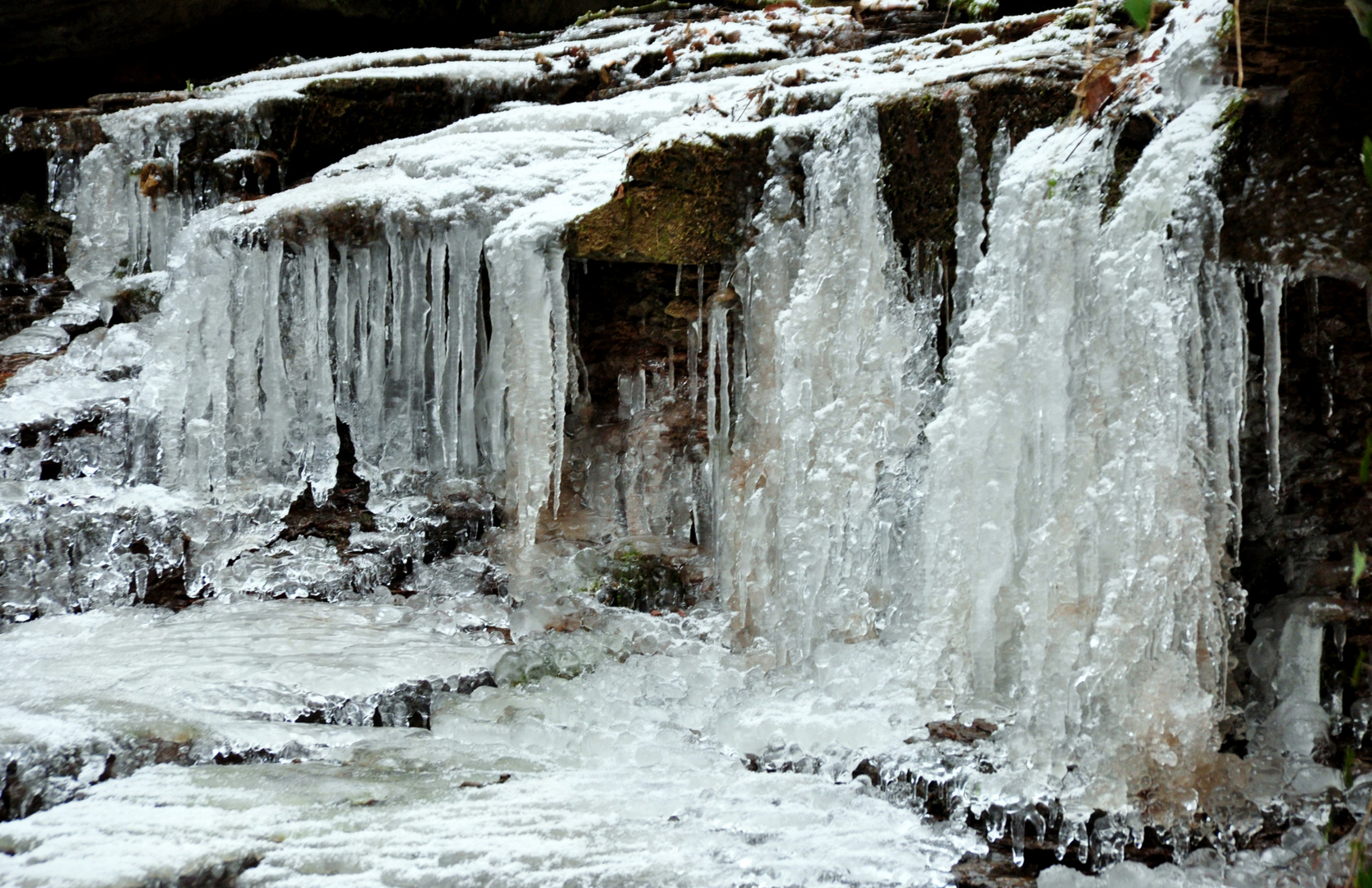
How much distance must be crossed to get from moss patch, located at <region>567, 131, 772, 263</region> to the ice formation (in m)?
0.06

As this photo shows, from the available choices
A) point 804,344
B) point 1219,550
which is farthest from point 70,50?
point 1219,550

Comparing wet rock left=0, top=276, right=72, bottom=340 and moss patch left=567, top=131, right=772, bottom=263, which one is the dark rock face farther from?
wet rock left=0, top=276, right=72, bottom=340

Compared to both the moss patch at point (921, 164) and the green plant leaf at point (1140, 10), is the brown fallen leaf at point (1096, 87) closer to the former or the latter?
the moss patch at point (921, 164)

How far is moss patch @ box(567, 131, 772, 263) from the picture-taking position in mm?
3930

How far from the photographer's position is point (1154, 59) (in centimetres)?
296

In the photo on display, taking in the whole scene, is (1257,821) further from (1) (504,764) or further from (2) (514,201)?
(2) (514,201)

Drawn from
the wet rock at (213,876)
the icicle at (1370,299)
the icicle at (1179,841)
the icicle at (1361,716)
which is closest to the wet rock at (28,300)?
the wet rock at (213,876)

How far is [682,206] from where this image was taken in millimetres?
4012

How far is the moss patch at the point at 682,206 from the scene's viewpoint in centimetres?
393

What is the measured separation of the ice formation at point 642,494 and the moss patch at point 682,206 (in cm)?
6

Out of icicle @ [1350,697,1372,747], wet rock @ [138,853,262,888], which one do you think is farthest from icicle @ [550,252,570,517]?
icicle @ [1350,697,1372,747]

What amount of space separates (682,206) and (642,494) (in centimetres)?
188

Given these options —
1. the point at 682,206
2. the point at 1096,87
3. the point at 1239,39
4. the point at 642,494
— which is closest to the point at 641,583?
the point at 642,494

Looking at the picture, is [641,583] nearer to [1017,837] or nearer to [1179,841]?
[1017,837]
